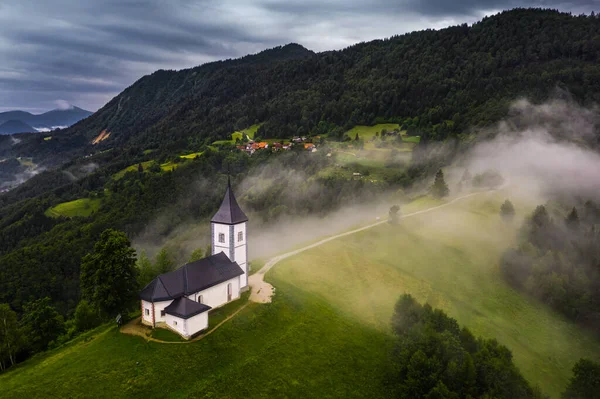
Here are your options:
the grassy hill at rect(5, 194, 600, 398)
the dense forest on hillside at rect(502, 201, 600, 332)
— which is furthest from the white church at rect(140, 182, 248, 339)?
the dense forest on hillside at rect(502, 201, 600, 332)

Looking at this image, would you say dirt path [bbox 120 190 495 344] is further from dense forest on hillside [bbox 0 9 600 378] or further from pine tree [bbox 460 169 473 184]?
dense forest on hillside [bbox 0 9 600 378]

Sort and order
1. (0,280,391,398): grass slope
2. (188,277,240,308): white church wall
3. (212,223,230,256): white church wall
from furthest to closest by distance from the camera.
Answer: (212,223,230,256): white church wall < (188,277,240,308): white church wall < (0,280,391,398): grass slope

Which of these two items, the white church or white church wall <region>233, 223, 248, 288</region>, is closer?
the white church

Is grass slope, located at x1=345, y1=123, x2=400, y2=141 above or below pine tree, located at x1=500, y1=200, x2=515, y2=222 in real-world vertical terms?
above

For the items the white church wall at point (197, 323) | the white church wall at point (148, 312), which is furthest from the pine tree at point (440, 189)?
the white church wall at point (148, 312)

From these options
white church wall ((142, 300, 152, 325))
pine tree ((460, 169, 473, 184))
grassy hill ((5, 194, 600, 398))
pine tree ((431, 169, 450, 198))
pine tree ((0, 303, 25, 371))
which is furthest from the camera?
pine tree ((460, 169, 473, 184))

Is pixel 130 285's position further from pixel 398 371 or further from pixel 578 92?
pixel 578 92

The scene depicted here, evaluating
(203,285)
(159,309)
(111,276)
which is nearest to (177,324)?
(159,309)

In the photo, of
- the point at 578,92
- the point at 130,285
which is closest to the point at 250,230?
the point at 130,285
